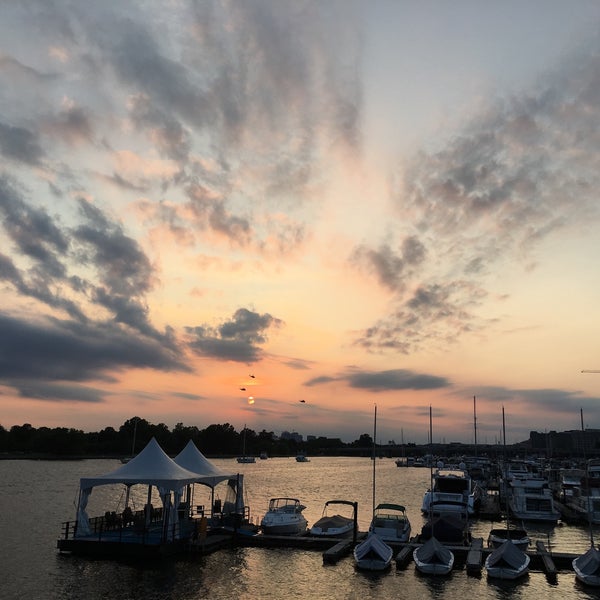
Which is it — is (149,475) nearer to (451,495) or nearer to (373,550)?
(373,550)

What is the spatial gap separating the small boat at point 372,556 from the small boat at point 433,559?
1876mm

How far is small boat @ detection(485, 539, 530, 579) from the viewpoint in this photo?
33.7 metres

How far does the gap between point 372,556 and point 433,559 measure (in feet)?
12.2

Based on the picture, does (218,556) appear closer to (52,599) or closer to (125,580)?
(125,580)

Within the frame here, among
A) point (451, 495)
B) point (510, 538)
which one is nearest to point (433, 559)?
point (510, 538)

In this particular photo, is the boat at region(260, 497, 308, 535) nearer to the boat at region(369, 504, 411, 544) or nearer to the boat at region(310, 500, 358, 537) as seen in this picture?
the boat at region(310, 500, 358, 537)

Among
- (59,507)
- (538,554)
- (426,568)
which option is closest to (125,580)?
(426,568)

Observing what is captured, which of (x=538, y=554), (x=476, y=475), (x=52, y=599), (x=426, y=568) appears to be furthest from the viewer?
(x=476, y=475)

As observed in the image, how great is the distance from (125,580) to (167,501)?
6.14m

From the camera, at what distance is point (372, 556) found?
117ft

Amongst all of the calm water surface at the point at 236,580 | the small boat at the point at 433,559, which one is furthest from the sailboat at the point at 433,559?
the calm water surface at the point at 236,580

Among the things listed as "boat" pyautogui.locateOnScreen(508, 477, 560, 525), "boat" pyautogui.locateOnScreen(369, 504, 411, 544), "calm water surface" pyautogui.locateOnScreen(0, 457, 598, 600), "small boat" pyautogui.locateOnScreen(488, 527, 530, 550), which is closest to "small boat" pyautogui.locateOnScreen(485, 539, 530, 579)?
"calm water surface" pyautogui.locateOnScreen(0, 457, 598, 600)

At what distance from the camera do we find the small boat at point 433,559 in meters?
34.4

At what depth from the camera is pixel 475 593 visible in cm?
3148
